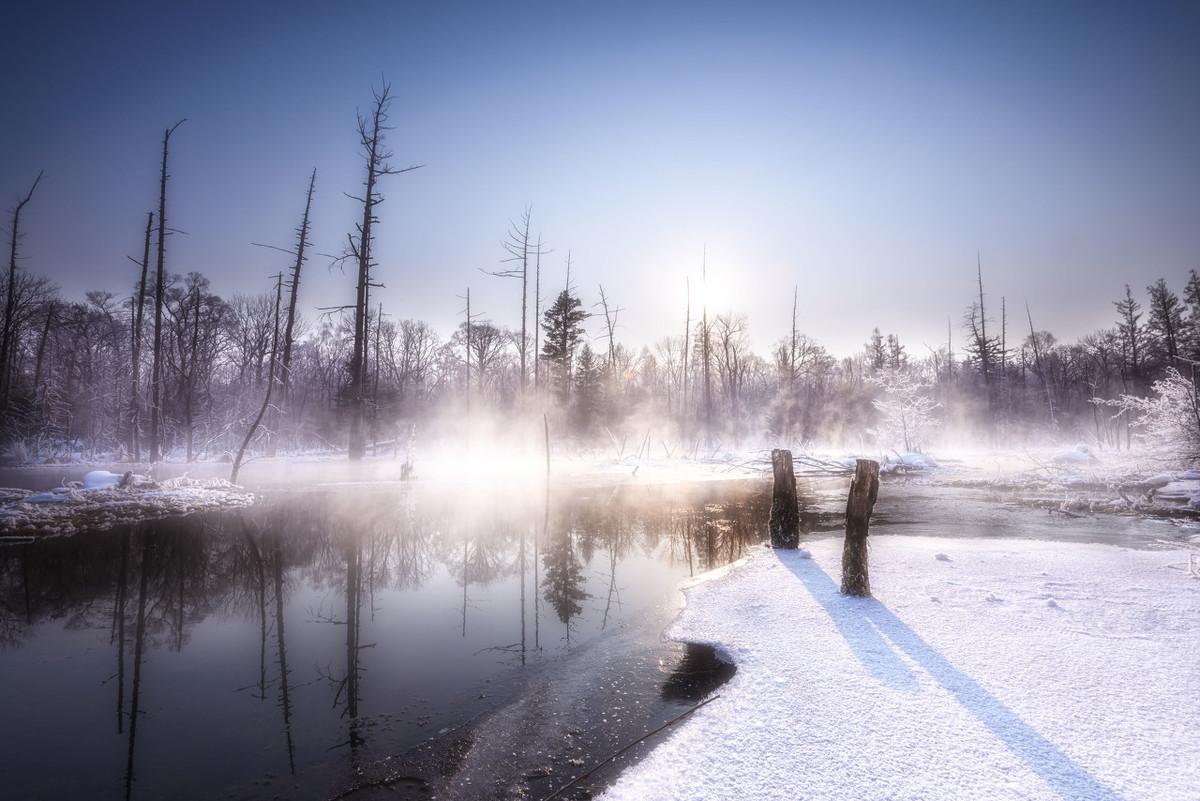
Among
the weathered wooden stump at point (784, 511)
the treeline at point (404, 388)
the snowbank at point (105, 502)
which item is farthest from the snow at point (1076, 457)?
the snowbank at point (105, 502)

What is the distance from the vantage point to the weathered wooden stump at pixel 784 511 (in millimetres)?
8430

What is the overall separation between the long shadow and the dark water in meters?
1.45

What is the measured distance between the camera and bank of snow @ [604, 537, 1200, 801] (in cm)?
259

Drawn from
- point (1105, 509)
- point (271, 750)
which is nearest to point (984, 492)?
point (1105, 509)

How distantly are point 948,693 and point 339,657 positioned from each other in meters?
5.06

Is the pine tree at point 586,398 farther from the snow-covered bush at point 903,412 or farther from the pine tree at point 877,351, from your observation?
the pine tree at point 877,351

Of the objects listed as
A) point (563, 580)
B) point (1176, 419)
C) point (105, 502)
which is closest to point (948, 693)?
point (563, 580)

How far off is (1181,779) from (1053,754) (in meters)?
0.52

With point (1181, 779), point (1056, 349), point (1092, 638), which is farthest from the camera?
point (1056, 349)

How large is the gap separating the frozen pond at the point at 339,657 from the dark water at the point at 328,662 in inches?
0.9

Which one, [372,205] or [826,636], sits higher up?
[372,205]

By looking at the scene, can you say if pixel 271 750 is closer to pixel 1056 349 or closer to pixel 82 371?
pixel 82 371

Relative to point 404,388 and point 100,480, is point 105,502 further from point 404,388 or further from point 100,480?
point 404,388

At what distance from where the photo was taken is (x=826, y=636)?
184 inches
